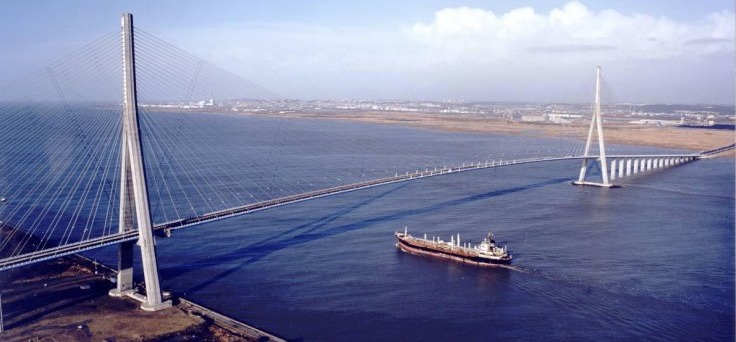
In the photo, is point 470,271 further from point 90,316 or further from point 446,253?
point 90,316

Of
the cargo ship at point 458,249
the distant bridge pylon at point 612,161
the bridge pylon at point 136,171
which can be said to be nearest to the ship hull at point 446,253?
the cargo ship at point 458,249

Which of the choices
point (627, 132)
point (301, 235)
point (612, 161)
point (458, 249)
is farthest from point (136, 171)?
point (627, 132)

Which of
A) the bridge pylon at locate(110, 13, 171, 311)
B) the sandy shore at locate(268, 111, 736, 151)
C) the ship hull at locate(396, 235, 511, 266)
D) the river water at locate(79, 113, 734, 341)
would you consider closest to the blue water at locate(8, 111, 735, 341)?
the river water at locate(79, 113, 734, 341)

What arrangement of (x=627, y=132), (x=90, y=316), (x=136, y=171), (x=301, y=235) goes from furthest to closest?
(x=627, y=132), (x=301, y=235), (x=136, y=171), (x=90, y=316)

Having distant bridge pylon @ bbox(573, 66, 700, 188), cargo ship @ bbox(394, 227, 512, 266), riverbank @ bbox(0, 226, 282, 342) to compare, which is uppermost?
distant bridge pylon @ bbox(573, 66, 700, 188)

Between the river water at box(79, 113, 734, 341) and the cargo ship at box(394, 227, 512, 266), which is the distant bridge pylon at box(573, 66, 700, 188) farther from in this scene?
the cargo ship at box(394, 227, 512, 266)

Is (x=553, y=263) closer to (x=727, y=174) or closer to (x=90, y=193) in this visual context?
(x=90, y=193)

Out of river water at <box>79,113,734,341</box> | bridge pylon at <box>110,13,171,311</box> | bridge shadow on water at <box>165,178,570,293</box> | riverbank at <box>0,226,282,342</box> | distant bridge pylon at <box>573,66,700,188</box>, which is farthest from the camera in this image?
distant bridge pylon at <box>573,66,700,188</box>
